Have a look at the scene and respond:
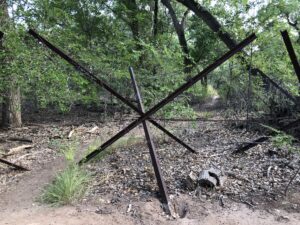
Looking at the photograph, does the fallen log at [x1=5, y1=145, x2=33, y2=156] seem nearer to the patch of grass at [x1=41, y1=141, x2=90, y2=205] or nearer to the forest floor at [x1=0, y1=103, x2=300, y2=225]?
the forest floor at [x1=0, y1=103, x2=300, y2=225]

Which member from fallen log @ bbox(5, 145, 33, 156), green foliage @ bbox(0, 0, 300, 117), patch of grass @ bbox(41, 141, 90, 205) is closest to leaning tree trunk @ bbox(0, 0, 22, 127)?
green foliage @ bbox(0, 0, 300, 117)

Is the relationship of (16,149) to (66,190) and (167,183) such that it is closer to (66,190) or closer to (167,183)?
(66,190)

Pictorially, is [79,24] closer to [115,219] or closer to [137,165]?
[137,165]

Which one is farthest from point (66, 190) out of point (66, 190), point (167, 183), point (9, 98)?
point (9, 98)

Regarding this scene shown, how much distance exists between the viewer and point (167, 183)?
4.12m

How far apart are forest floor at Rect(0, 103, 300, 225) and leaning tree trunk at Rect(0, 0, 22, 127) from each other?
1458mm

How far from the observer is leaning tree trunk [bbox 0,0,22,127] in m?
5.95

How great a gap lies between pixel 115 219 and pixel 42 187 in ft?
5.49

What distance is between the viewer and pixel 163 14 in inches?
574

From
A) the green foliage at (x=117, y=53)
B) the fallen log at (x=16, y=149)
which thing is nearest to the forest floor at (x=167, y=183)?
the fallen log at (x=16, y=149)

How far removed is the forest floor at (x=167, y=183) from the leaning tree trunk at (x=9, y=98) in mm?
1458

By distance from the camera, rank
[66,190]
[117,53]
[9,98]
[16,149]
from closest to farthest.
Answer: [66,190]
[16,149]
[9,98]
[117,53]

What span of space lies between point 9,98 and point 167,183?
5870 mm

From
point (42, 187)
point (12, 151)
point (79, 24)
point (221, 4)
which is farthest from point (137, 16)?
point (42, 187)
